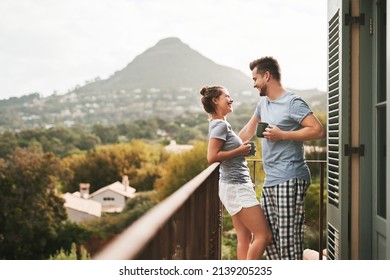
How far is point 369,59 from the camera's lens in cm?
306

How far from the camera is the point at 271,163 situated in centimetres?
348

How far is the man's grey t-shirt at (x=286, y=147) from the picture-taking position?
3.41 metres

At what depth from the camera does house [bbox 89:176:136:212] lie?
869cm

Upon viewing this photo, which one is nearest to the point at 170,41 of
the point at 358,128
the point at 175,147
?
the point at 175,147

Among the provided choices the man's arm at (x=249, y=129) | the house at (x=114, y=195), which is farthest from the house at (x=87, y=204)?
the man's arm at (x=249, y=129)

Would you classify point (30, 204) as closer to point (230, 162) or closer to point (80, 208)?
point (80, 208)

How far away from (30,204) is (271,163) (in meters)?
6.27

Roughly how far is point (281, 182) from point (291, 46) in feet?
18.5

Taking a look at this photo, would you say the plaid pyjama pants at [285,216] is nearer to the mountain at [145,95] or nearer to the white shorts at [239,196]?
the white shorts at [239,196]

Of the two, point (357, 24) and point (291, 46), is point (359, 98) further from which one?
point (291, 46)

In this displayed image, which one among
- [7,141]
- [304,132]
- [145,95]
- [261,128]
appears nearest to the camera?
[304,132]

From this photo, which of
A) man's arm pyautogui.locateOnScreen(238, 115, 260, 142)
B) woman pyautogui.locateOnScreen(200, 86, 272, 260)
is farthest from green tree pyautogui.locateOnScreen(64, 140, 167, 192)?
woman pyautogui.locateOnScreen(200, 86, 272, 260)

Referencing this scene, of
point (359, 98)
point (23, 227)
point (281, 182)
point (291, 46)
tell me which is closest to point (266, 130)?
point (281, 182)

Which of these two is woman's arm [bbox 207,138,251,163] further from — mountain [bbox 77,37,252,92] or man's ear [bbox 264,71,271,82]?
mountain [bbox 77,37,252,92]
